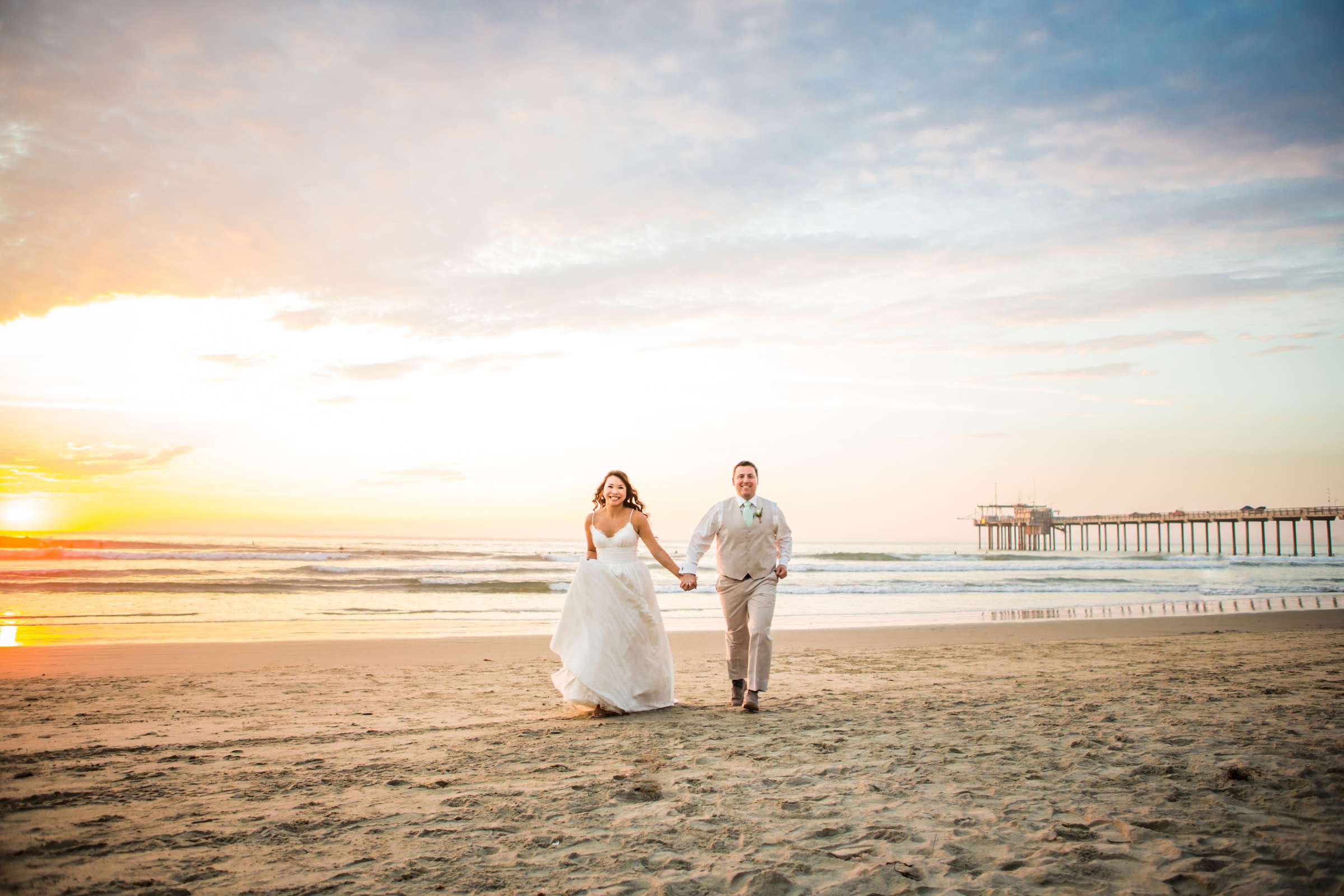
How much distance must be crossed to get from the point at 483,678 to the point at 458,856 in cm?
545

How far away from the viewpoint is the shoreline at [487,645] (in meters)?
9.23

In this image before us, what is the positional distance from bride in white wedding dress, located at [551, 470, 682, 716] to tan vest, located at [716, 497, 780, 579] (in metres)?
0.49

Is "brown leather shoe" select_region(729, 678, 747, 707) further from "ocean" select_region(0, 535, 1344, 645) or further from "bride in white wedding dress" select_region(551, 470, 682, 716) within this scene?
"ocean" select_region(0, 535, 1344, 645)

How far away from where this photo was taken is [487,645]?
11.7m

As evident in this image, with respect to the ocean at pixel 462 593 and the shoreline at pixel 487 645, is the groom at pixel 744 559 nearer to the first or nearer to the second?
the shoreline at pixel 487 645

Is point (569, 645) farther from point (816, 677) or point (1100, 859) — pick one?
point (1100, 859)

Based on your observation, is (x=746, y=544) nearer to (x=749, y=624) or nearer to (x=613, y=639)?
(x=749, y=624)

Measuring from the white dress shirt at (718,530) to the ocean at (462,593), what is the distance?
7505mm

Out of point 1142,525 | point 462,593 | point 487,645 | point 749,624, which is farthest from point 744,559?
point 1142,525

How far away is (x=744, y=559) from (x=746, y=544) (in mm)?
134

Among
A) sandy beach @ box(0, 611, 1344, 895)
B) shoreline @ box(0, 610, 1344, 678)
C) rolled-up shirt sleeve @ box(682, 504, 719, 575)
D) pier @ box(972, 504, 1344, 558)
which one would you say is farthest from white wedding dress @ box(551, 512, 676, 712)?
pier @ box(972, 504, 1344, 558)

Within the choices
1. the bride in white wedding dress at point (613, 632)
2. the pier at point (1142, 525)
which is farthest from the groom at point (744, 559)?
the pier at point (1142, 525)

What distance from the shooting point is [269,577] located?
2542 centimetres

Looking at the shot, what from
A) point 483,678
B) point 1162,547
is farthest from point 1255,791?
point 1162,547
